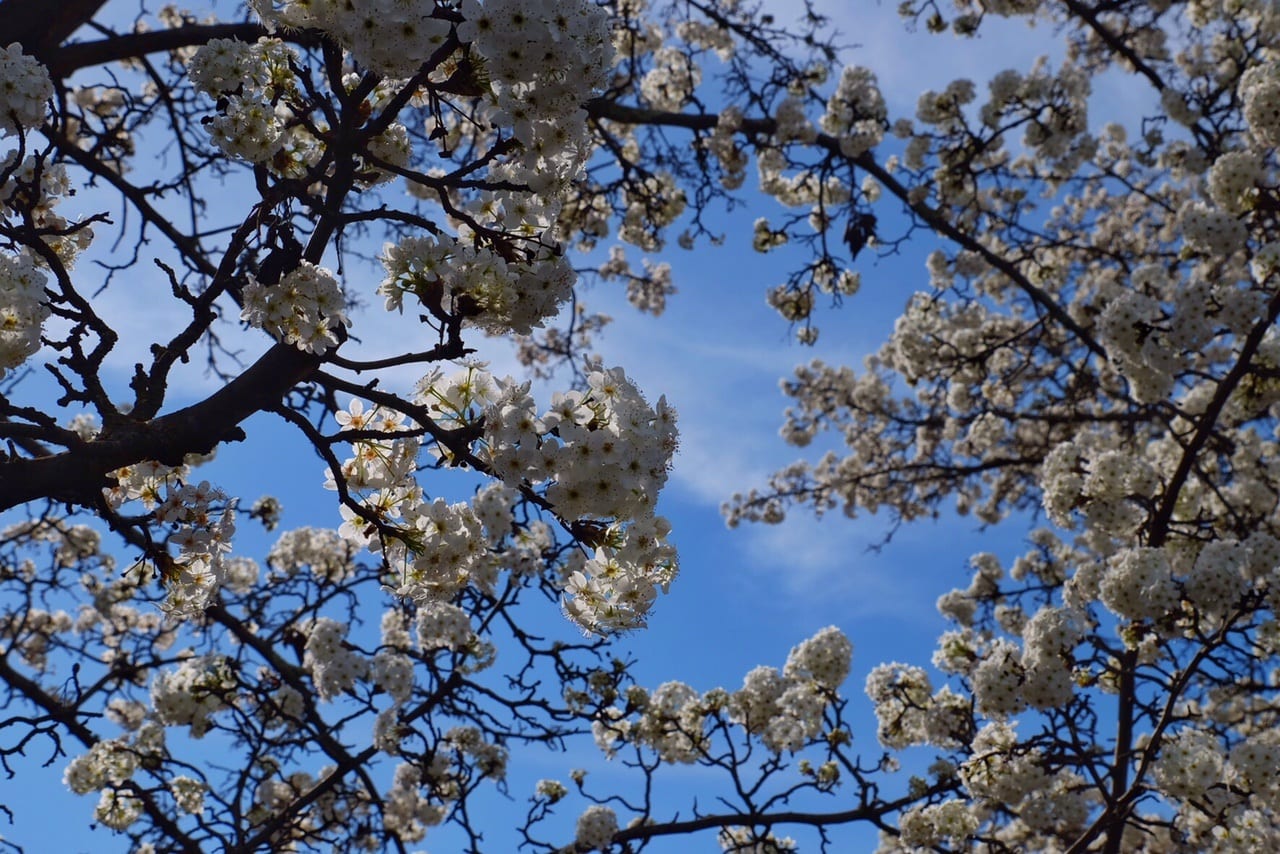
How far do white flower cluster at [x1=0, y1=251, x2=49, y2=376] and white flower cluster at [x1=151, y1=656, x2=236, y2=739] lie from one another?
173 inches

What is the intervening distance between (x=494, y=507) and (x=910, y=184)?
6798 millimetres

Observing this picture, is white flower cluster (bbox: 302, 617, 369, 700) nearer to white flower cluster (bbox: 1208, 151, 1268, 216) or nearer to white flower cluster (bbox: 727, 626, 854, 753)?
white flower cluster (bbox: 727, 626, 854, 753)

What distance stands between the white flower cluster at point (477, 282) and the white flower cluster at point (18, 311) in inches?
37.4

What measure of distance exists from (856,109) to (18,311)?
7915mm

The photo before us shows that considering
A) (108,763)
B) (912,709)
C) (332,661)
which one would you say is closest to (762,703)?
(912,709)

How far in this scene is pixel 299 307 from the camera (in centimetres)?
266

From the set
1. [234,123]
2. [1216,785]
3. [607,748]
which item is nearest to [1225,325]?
[1216,785]

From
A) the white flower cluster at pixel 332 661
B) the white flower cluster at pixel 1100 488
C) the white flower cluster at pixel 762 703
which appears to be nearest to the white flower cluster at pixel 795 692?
the white flower cluster at pixel 762 703

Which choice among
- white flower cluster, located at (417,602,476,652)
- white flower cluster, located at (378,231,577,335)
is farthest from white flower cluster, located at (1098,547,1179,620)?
white flower cluster, located at (378,231,577,335)

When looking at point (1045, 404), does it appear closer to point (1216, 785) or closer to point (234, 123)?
point (1216, 785)

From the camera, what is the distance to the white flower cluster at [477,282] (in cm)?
260

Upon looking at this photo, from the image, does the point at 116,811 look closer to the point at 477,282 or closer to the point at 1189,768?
the point at 477,282

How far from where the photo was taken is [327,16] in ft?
8.45

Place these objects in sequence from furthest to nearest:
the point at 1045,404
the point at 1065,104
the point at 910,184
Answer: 1. the point at 1045,404
2. the point at 910,184
3. the point at 1065,104
